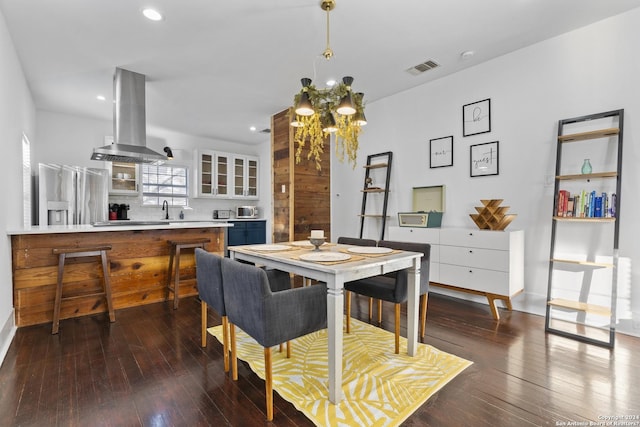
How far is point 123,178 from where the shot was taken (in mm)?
5348

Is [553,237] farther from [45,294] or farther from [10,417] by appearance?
[45,294]

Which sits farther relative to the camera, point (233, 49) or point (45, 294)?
point (233, 49)

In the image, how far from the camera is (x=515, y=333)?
8.43 feet

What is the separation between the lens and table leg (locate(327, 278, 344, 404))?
63.3 inches

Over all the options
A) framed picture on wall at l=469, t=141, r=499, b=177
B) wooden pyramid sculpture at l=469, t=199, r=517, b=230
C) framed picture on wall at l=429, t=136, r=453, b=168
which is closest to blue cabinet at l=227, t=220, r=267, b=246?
framed picture on wall at l=429, t=136, r=453, b=168

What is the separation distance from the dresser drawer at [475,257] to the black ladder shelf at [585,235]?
1.26 ft

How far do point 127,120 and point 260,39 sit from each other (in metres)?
1.88

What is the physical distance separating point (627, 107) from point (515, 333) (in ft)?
6.95

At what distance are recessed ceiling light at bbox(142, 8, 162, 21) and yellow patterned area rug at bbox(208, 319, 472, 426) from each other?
2689mm

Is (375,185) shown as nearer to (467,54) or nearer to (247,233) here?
(467,54)

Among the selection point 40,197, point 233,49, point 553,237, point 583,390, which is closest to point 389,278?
point 583,390

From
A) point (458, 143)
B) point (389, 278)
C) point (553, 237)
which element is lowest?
point (389, 278)

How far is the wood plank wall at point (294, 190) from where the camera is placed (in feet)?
14.9

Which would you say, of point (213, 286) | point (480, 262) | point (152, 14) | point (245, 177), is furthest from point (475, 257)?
point (245, 177)
